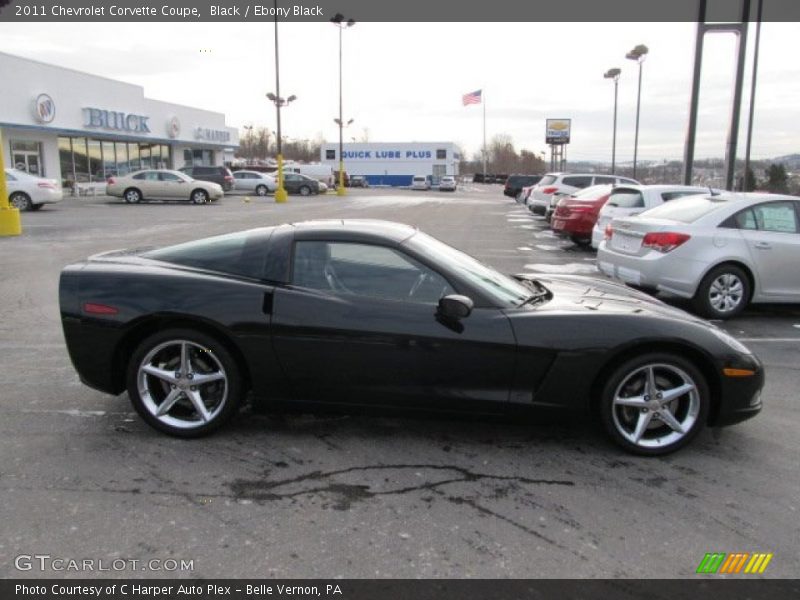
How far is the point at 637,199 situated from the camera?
1174cm

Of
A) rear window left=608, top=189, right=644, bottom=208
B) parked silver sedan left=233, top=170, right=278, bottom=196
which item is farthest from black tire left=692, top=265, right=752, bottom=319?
parked silver sedan left=233, top=170, right=278, bottom=196

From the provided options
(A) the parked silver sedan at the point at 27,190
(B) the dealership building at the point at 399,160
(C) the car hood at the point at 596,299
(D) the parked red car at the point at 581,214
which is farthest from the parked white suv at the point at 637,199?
(B) the dealership building at the point at 399,160

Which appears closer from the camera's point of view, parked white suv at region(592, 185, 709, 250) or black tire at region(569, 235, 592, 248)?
parked white suv at region(592, 185, 709, 250)

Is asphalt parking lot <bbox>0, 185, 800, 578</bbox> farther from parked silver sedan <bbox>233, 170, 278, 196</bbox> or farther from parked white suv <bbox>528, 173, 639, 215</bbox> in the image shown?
parked silver sedan <bbox>233, 170, 278, 196</bbox>

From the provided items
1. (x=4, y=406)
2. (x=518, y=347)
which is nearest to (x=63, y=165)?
(x=4, y=406)

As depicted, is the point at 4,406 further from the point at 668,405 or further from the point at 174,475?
the point at 668,405

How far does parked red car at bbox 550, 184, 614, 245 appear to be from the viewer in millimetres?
13969

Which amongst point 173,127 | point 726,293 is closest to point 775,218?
point 726,293

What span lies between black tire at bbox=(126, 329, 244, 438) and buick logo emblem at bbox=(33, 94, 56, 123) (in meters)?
29.8

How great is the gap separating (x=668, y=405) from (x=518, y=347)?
3.26 ft

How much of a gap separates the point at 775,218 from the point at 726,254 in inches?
33.6

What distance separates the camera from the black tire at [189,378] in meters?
3.93

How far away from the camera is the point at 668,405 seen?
12.8ft

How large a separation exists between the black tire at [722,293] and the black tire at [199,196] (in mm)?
25093
